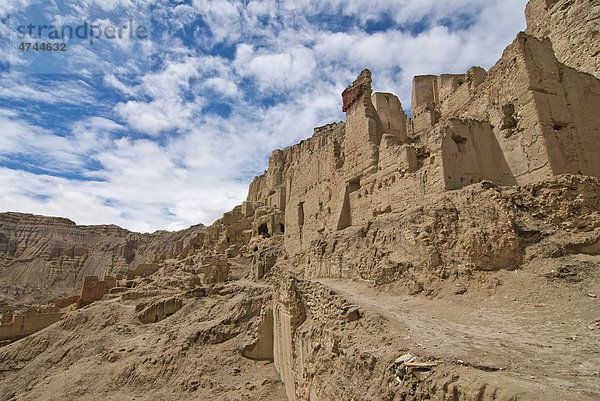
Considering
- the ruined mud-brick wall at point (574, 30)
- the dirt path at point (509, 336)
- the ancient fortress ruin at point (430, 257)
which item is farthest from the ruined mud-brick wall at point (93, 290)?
the ruined mud-brick wall at point (574, 30)

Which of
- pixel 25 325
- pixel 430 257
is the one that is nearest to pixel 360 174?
pixel 430 257

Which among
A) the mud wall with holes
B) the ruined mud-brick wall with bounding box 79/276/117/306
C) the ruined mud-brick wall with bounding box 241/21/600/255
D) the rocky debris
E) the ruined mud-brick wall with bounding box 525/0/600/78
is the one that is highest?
the ruined mud-brick wall with bounding box 525/0/600/78

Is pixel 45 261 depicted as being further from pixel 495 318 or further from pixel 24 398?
pixel 495 318

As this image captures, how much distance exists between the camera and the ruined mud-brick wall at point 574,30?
14.1m

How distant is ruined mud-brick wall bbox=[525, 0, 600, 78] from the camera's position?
14063mm

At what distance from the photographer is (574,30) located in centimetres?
1491

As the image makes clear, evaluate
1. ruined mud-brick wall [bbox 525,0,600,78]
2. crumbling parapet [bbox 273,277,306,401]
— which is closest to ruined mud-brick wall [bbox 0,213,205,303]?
crumbling parapet [bbox 273,277,306,401]

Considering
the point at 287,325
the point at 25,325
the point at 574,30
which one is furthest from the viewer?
the point at 25,325

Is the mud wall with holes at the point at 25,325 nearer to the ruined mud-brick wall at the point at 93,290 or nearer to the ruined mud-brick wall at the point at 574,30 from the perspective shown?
the ruined mud-brick wall at the point at 93,290

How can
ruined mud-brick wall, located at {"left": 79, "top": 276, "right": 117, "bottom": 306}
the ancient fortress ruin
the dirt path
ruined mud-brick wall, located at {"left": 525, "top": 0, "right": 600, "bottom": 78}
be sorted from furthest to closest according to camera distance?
ruined mud-brick wall, located at {"left": 79, "top": 276, "right": 117, "bottom": 306} → ruined mud-brick wall, located at {"left": 525, "top": 0, "right": 600, "bottom": 78} → the ancient fortress ruin → the dirt path

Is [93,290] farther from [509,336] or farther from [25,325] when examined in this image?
[509,336]

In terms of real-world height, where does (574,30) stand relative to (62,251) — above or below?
above

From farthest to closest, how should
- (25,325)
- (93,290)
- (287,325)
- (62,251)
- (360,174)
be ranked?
(62,251) → (93,290) → (25,325) → (360,174) → (287,325)

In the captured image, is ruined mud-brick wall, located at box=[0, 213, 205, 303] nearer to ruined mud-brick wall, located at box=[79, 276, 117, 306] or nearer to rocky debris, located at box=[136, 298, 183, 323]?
ruined mud-brick wall, located at box=[79, 276, 117, 306]
